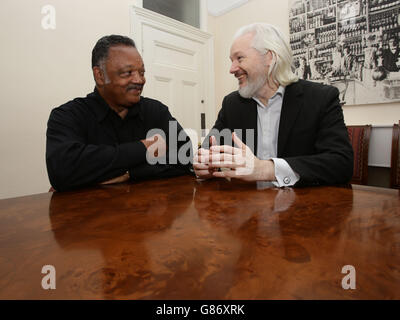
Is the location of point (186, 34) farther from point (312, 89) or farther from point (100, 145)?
point (100, 145)

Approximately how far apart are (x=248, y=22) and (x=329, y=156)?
3.27 m

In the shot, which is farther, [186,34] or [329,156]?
[186,34]

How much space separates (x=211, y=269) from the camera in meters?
0.34

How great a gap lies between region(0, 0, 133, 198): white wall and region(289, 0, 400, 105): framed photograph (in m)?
2.31

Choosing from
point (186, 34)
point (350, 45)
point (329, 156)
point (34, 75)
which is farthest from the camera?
point (186, 34)

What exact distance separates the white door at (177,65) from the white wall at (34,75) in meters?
0.67

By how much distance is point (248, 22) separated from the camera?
3.67 metres

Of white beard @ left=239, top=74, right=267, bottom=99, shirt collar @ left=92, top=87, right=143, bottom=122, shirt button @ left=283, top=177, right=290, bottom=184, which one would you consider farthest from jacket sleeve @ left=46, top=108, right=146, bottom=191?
white beard @ left=239, top=74, right=267, bottom=99

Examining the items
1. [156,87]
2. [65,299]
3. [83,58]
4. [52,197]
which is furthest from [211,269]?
[156,87]

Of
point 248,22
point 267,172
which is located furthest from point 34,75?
point 248,22

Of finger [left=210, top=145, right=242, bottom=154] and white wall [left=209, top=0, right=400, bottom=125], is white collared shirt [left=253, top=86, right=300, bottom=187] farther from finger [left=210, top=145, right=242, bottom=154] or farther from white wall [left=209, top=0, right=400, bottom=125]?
white wall [left=209, top=0, right=400, bottom=125]

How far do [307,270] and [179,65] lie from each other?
3.56m

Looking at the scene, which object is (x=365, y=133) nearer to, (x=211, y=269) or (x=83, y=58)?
(x=211, y=269)

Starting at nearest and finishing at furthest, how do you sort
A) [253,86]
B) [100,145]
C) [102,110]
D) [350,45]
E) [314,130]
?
[100,145]
[314,130]
[102,110]
[253,86]
[350,45]
